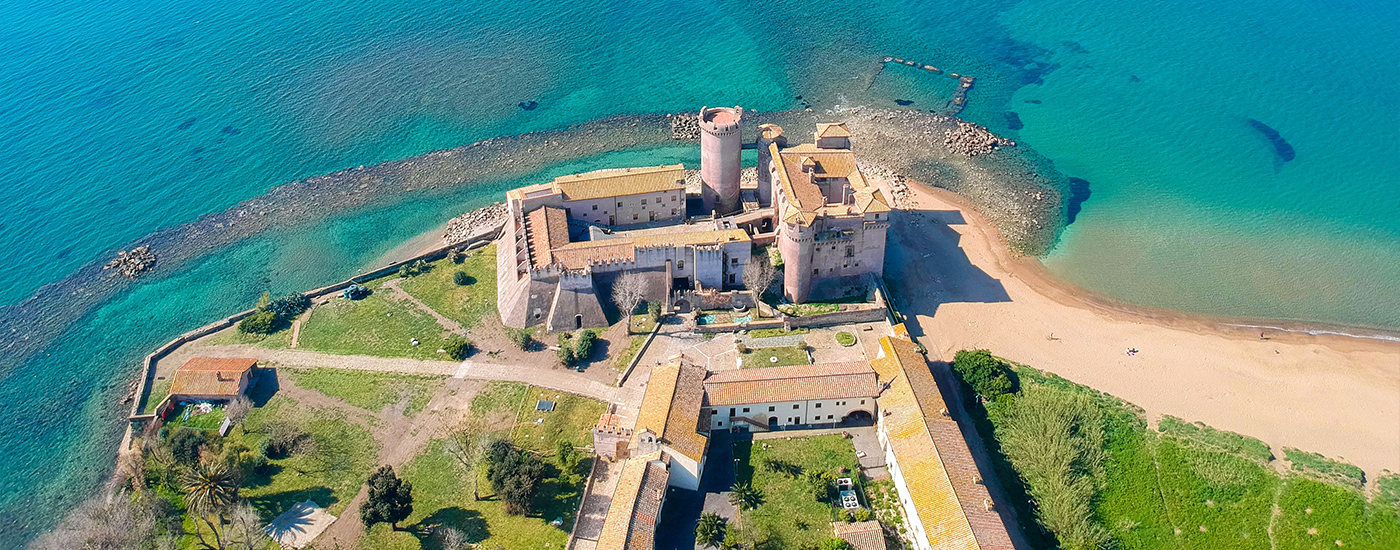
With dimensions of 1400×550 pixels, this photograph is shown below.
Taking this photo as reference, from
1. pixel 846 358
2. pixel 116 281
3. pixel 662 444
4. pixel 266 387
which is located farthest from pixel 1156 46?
pixel 116 281

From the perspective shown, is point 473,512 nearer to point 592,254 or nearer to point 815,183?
point 592,254

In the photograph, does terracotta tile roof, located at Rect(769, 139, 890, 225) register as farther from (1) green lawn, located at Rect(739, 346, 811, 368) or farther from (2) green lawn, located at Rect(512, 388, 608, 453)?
(2) green lawn, located at Rect(512, 388, 608, 453)

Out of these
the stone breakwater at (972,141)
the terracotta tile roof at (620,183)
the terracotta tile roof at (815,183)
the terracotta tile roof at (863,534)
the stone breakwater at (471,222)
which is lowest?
the terracotta tile roof at (863,534)

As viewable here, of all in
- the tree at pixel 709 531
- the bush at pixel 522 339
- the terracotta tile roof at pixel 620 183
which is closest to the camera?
the tree at pixel 709 531

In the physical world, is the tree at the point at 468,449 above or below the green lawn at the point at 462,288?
below

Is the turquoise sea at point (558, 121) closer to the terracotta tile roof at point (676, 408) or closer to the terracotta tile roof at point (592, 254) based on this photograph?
the terracotta tile roof at point (592, 254)

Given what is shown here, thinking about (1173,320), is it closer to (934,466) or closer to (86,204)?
(934,466)

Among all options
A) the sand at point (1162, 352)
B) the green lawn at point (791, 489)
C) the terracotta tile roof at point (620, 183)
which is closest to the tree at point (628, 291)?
the terracotta tile roof at point (620, 183)
